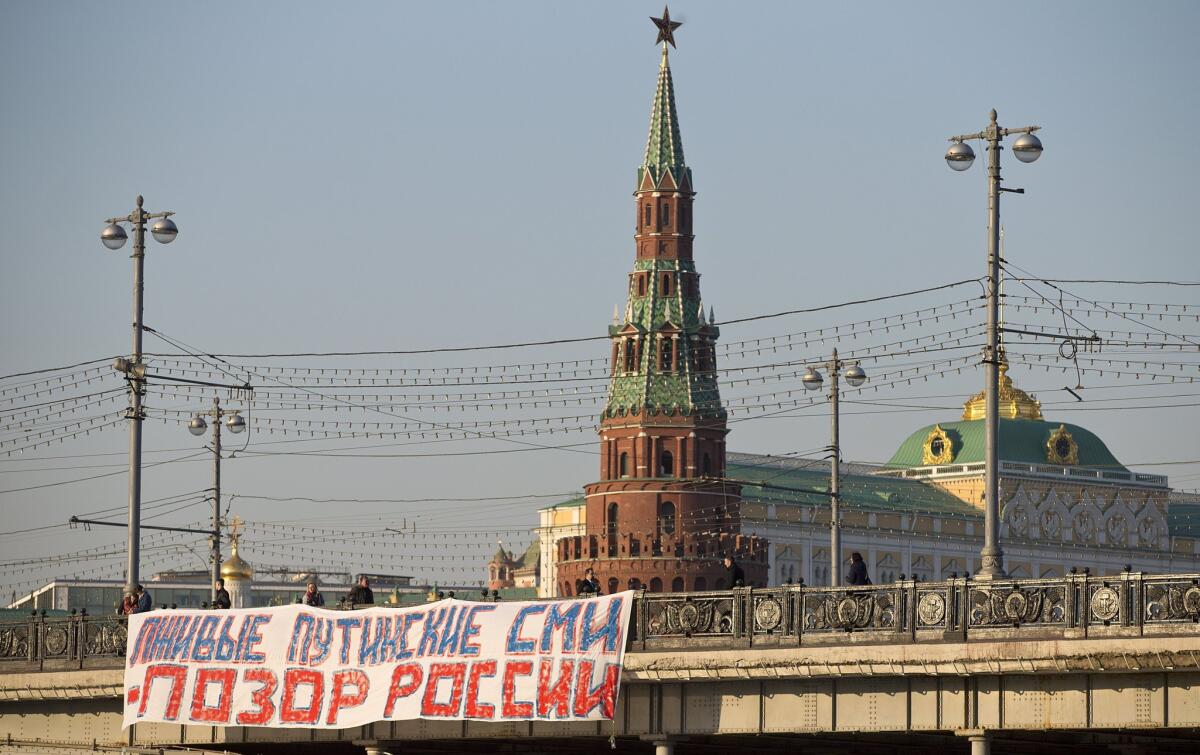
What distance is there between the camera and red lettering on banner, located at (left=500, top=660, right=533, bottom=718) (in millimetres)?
41781

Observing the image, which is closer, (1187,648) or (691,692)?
(1187,648)

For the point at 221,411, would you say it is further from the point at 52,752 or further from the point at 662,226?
the point at 662,226

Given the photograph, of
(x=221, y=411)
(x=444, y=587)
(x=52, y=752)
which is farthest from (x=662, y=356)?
(x=52, y=752)

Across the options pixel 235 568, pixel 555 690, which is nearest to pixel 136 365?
pixel 555 690

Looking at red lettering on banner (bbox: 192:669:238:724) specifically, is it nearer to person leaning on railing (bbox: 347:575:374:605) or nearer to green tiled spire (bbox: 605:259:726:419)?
person leaning on railing (bbox: 347:575:374:605)

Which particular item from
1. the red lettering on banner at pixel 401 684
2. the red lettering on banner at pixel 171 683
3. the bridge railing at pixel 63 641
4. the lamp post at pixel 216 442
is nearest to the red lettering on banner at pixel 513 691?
the red lettering on banner at pixel 401 684

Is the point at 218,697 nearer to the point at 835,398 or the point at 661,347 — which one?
the point at 835,398

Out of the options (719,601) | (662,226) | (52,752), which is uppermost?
(662,226)

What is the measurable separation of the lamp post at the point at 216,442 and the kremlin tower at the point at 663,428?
74.5m

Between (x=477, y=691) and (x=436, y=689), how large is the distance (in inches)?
35.9

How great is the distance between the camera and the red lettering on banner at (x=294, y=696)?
1751 inches

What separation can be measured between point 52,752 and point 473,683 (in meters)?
13.2

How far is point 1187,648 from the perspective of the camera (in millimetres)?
35031

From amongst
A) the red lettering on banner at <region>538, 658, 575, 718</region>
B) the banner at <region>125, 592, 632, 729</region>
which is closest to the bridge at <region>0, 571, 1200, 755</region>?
the banner at <region>125, 592, 632, 729</region>
